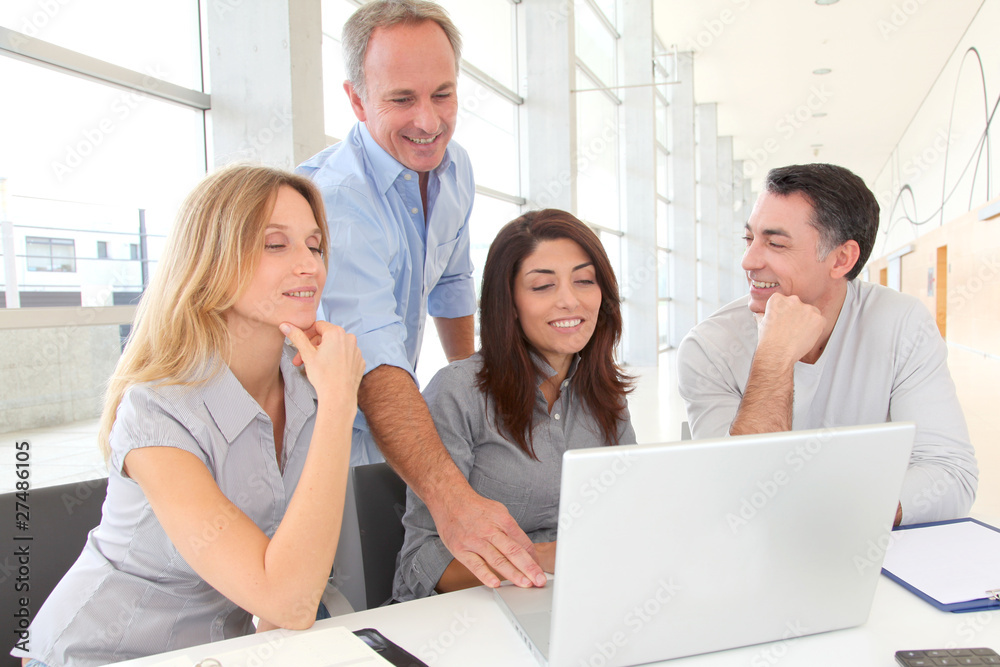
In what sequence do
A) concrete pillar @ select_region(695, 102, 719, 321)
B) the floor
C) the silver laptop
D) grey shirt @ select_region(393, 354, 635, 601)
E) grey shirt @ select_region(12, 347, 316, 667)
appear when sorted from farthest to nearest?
concrete pillar @ select_region(695, 102, 719, 321) < the floor < grey shirt @ select_region(393, 354, 635, 601) < grey shirt @ select_region(12, 347, 316, 667) < the silver laptop

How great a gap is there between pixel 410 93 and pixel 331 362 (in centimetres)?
77

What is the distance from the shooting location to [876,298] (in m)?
1.71

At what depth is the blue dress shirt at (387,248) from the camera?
149 centimetres

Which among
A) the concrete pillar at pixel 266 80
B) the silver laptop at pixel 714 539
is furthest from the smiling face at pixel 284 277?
the concrete pillar at pixel 266 80

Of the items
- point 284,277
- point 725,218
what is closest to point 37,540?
point 284,277

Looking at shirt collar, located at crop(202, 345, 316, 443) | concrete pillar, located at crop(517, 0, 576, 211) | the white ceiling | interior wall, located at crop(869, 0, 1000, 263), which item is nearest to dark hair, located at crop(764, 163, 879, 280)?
shirt collar, located at crop(202, 345, 316, 443)

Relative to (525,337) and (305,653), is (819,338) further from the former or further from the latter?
(305,653)

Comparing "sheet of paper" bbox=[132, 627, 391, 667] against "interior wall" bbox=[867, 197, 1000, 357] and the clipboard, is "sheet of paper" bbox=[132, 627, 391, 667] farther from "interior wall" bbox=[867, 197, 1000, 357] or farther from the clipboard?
"interior wall" bbox=[867, 197, 1000, 357]

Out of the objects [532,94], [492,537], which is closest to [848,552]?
[492,537]

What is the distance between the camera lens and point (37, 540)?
1.16 m

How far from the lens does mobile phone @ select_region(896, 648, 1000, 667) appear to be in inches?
30.5

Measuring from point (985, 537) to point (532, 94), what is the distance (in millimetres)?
5802

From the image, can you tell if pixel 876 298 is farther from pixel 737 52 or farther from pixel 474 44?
pixel 737 52

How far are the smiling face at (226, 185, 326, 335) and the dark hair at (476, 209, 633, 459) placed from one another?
1.42ft
